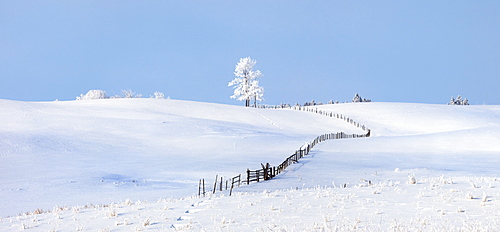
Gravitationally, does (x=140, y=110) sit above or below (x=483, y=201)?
above

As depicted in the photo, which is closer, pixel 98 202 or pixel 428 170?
pixel 98 202

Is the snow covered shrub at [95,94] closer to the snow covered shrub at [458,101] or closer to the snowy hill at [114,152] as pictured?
the snowy hill at [114,152]

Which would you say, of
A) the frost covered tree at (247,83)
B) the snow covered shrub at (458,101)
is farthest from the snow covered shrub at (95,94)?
the snow covered shrub at (458,101)

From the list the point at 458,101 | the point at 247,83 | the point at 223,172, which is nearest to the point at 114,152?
the point at 223,172

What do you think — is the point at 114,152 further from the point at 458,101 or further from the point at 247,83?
the point at 458,101

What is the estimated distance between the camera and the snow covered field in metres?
11.0

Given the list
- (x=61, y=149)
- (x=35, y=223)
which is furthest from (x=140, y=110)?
(x=35, y=223)

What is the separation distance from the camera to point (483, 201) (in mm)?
11883

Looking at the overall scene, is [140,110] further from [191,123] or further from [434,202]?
[434,202]

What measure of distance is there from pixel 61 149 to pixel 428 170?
2635cm

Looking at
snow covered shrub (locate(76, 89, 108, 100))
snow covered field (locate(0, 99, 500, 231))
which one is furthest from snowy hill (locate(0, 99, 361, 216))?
snow covered shrub (locate(76, 89, 108, 100))

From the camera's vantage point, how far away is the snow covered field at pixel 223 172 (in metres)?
11.0

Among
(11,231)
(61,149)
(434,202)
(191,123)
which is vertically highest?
(191,123)

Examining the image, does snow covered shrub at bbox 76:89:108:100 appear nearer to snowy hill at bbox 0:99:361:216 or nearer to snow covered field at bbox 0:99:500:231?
snow covered field at bbox 0:99:500:231
